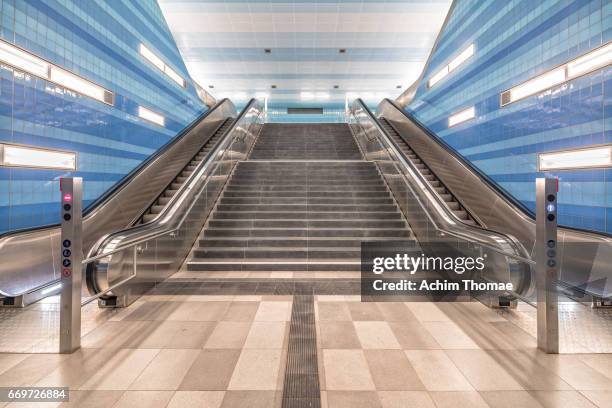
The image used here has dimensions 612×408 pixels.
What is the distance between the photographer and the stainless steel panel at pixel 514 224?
11.6 ft

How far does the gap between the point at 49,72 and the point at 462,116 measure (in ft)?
27.1

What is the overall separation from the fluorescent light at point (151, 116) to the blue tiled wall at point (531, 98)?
768cm

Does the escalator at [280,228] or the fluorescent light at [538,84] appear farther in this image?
the fluorescent light at [538,84]

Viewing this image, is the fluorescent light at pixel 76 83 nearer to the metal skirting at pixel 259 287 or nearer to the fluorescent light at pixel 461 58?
the metal skirting at pixel 259 287

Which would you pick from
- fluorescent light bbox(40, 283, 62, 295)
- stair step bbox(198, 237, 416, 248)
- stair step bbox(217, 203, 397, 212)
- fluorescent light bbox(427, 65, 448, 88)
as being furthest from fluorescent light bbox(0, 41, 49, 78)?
fluorescent light bbox(427, 65, 448, 88)

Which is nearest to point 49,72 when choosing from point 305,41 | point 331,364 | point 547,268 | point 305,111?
point 331,364

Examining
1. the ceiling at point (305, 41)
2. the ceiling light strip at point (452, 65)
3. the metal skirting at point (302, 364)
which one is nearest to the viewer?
the metal skirting at point (302, 364)

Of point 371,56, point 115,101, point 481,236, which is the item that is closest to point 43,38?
point 115,101

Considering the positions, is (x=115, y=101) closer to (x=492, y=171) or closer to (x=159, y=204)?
(x=159, y=204)

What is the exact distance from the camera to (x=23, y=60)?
13.5 feet

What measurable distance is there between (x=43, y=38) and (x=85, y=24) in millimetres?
1241

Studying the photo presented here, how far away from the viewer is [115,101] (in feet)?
21.3

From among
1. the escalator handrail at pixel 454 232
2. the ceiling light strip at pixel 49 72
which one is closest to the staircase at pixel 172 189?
the ceiling light strip at pixel 49 72

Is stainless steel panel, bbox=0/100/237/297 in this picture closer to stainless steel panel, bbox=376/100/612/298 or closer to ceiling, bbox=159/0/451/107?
ceiling, bbox=159/0/451/107
